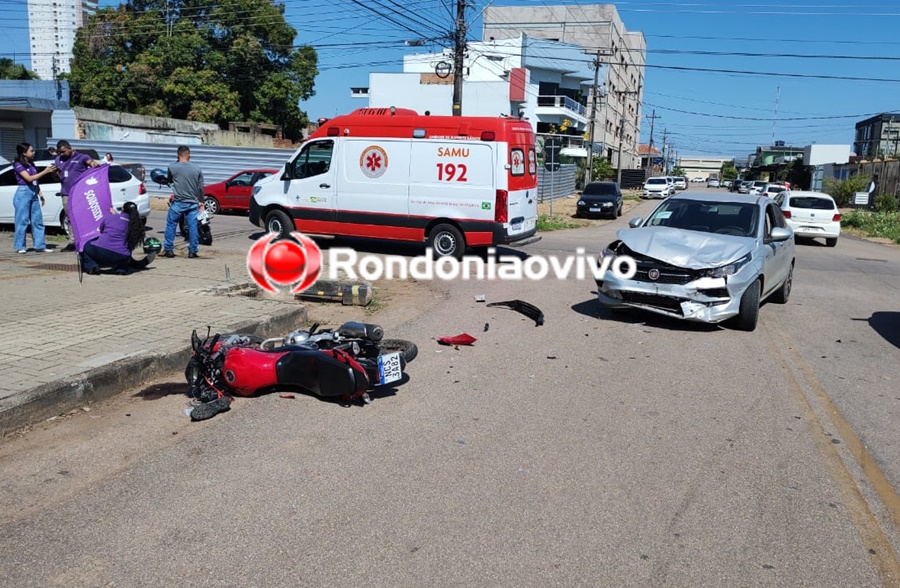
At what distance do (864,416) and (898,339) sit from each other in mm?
3637

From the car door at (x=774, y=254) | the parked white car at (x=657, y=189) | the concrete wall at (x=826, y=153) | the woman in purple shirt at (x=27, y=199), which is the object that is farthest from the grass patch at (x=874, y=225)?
the concrete wall at (x=826, y=153)

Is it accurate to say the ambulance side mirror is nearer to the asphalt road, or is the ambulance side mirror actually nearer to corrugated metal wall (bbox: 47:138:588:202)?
the asphalt road

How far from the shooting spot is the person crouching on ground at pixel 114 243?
10203 mm

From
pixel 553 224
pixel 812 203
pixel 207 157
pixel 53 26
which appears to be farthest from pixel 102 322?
pixel 53 26

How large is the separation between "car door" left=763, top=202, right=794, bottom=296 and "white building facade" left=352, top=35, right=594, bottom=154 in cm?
4263

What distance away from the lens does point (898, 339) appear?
347 inches

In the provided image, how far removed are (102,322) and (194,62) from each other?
42500 mm

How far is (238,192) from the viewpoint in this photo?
23000 mm

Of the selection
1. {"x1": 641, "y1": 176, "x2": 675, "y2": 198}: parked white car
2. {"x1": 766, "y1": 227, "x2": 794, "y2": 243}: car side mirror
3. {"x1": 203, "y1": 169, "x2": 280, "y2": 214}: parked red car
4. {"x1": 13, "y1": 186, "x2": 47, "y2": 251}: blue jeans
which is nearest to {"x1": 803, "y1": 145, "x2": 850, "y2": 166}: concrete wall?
{"x1": 641, "y1": 176, "x2": 675, "y2": 198}: parked white car

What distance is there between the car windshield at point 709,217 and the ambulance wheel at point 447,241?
4.45 m

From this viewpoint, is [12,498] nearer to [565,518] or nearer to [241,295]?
[565,518]

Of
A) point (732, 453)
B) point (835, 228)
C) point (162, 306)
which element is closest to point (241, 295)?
point (162, 306)

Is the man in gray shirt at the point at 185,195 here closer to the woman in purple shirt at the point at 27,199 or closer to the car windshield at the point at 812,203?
the woman in purple shirt at the point at 27,199

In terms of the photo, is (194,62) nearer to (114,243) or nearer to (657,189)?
(657,189)
